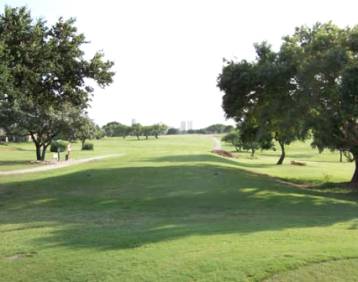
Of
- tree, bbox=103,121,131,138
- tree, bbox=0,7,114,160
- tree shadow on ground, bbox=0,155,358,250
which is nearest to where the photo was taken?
tree shadow on ground, bbox=0,155,358,250

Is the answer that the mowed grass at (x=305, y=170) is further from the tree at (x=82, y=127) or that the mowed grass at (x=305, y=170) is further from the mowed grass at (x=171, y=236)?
the mowed grass at (x=171, y=236)

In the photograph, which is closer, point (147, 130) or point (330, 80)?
point (330, 80)

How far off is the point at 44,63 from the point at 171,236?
1290 centimetres

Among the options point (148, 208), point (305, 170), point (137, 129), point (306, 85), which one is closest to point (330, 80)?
point (306, 85)

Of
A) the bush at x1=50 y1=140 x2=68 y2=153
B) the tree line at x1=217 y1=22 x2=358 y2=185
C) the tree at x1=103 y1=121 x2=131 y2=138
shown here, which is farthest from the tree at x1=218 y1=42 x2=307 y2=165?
the tree at x1=103 y1=121 x2=131 y2=138

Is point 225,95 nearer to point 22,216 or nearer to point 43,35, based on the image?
point 43,35

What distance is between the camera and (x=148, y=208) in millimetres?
17734

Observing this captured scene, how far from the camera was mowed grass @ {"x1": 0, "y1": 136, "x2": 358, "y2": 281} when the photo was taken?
769 centimetres

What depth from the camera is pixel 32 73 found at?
20.9m

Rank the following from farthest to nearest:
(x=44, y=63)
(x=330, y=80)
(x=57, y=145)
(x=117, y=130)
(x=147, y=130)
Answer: (x=117, y=130) → (x=147, y=130) → (x=57, y=145) → (x=330, y=80) → (x=44, y=63)

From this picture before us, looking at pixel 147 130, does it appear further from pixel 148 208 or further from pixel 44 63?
pixel 148 208

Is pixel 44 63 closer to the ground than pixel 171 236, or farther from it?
farther from it

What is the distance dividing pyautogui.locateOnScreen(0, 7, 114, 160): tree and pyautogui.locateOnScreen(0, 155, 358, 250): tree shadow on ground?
4.22 meters

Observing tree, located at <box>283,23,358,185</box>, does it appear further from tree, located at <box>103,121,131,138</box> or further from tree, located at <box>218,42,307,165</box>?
tree, located at <box>103,121,131,138</box>
